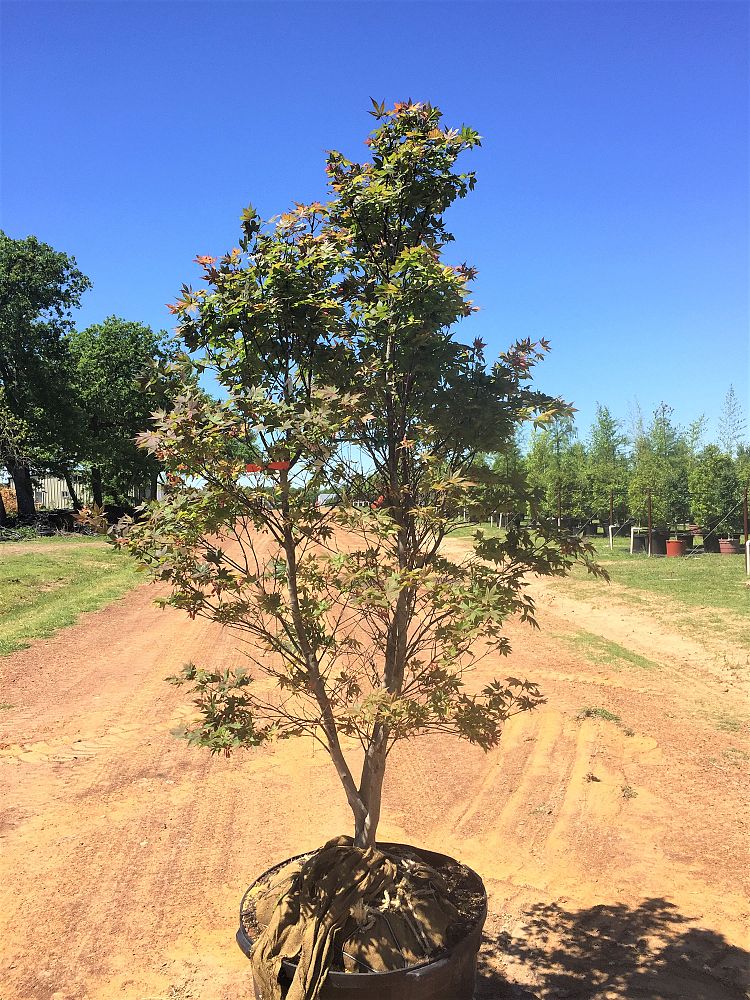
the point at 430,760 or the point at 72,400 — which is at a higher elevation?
the point at 72,400

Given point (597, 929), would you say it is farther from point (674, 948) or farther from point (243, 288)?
point (243, 288)

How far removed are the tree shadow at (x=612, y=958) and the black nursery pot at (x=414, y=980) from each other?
2.65 ft

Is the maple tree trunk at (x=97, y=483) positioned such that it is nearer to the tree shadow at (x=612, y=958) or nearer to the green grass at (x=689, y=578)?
the green grass at (x=689, y=578)

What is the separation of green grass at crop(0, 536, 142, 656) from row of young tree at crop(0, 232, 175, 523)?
287 inches

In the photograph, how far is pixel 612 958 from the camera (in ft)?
16.0

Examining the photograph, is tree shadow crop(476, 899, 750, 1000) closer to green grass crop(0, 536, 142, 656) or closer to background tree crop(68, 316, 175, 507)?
green grass crop(0, 536, 142, 656)

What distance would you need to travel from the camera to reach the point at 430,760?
8.25 m

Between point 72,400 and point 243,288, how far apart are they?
31.9 metres

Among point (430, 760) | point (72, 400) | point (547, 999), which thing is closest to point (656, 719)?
point (430, 760)

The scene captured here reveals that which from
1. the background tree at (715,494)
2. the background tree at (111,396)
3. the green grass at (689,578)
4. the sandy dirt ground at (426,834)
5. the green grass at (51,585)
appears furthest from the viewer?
the background tree at (111,396)

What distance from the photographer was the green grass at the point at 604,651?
12281 mm

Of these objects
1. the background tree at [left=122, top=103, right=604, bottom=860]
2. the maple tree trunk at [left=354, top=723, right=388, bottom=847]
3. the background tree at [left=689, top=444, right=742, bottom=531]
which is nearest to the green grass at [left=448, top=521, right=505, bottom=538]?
the background tree at [left=122, top=103, right=604, bottom=860]

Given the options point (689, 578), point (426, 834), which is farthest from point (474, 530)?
point (426, 834)

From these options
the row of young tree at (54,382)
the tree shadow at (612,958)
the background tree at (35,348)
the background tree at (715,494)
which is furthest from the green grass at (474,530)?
the background tree at (35,348)
